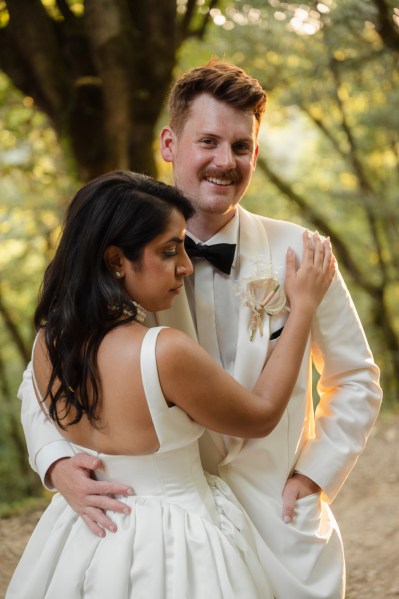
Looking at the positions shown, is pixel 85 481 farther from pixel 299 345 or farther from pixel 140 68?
pixel 140 68

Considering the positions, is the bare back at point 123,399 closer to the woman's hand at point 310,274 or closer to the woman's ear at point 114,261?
the woman's ear at point 114,261

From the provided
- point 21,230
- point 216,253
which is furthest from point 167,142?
point 21,230

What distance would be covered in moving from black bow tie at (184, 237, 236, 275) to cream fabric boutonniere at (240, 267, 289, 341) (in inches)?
4.1

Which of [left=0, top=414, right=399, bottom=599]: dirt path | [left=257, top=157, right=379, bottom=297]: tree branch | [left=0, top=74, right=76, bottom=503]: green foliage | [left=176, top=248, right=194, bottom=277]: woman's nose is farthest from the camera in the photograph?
[left=257, top=157, right=379, bottom=297]: tree branch

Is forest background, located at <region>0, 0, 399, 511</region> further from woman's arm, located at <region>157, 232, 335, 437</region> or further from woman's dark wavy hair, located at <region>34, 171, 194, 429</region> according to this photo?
woman's dark wavy hair, located at <region>34, 171, 194, 429</region>

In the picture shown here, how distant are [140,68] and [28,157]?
5.62 m

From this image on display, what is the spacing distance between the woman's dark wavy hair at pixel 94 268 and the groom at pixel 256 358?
42cm

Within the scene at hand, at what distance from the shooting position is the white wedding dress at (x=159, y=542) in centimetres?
234

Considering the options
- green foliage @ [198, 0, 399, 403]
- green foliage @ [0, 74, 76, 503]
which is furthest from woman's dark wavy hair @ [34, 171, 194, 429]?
green foliage @ [0, 74, 76, 503]

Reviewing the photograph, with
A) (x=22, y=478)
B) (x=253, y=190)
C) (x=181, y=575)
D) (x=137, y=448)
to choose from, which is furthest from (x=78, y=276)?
(x=22, y=478)

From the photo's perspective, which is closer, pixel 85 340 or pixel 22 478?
pixel 85 340

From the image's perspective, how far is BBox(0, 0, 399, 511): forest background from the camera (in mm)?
5645

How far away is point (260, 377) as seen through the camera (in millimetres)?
2615

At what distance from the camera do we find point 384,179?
16.8 meters
